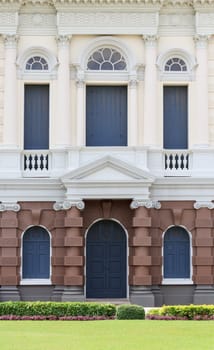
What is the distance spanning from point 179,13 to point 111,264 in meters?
9.71

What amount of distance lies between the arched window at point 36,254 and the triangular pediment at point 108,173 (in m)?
2.42

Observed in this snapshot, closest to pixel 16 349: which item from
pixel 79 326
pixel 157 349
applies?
pixel 157 349

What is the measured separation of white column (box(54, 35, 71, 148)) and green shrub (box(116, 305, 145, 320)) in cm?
936

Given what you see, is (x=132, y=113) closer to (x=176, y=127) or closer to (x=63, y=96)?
(x=176, y=127)

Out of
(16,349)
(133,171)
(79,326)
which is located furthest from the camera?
(133,171)

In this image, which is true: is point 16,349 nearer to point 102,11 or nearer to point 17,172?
point 17,172

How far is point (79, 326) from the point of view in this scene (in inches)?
1004

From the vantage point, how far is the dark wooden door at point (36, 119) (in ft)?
117

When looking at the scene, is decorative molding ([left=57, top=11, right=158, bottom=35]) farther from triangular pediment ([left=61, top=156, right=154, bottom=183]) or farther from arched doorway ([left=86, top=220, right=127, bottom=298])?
arched doorway ([left=86, top=220, right=127, bottom=298])

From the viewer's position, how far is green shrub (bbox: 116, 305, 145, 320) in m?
27.3

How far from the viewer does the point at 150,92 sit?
35.3 m

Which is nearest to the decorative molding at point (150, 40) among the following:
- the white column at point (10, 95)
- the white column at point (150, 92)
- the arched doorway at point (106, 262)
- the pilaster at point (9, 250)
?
the white column at point (150, 92)

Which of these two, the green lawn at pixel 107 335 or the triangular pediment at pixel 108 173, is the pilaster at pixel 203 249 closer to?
the triangular pediment at pixel 108 173

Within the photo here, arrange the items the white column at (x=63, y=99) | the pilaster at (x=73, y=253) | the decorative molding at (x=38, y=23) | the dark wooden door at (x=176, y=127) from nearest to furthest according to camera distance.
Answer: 1. the pilaster at (x=73, y=253)
2. the white column at (x=63, y=99)
3. the decorative molding at (x=38, y=23)
4. the dark wooden door at (x=176, y=127)
